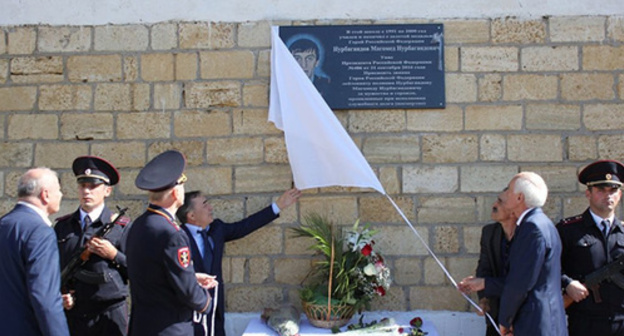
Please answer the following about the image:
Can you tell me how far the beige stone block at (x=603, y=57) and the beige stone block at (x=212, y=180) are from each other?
302 cm

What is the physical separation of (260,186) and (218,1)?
61.8 inches

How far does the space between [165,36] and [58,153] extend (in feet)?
4.32

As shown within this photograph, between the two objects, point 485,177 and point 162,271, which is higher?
point 485,177

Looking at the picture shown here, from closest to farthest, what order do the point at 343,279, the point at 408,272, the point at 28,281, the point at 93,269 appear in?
the point at 28,281 < the point at 93,269 < the point at 343,279 < the point at 408,272

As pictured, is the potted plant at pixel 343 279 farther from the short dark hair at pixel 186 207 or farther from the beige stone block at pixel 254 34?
the beige stone block at pixel 254 34

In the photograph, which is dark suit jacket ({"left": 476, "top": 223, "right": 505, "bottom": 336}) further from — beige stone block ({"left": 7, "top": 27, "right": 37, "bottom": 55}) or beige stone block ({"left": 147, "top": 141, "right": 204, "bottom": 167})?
beige stone block ({"left": 7, "top": 27, "right": 37, "bottom": 55})

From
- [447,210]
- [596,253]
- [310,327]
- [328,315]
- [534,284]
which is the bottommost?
[310,327]

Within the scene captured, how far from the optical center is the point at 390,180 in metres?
4.68

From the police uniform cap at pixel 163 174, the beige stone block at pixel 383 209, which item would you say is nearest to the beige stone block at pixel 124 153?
the police uniform cap at pixel 163 174

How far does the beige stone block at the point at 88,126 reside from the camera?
482cm

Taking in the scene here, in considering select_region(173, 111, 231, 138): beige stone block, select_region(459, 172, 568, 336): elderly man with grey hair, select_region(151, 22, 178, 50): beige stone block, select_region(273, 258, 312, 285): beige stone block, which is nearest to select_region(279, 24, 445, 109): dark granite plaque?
select_region(173, 111, 231, 138): beige stone block

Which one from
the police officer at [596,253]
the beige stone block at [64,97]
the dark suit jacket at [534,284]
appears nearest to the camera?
the dark suit jacket at [534,284]

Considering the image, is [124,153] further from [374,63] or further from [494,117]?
[494,117]

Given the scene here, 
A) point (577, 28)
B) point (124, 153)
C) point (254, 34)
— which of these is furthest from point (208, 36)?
point (577, 28)
